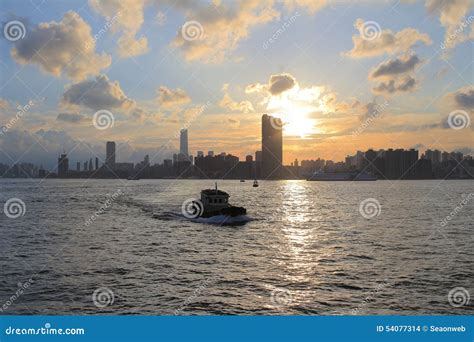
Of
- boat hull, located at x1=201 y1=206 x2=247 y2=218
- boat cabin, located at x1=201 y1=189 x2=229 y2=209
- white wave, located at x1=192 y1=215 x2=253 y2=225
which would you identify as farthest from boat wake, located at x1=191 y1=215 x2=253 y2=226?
boat cabin, located at x1=201 y1=189 x2=229 y2=209

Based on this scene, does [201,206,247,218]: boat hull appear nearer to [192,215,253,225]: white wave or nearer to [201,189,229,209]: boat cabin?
[192,215,253,225]: white wave

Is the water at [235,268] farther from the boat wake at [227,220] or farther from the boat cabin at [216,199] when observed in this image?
the boat cabin at [216,199]

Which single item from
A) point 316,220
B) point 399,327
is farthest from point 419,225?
point 399,327

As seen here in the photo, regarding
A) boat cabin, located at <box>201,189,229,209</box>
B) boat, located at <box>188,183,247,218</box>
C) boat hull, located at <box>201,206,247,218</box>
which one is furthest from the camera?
boat cabin, located at <box>201,189,229,209</box>

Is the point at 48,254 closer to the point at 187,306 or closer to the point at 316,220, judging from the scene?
the point at 187,306

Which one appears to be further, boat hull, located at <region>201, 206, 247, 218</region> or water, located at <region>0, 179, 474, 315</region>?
boat hull, located at <region>201, 206, 247, 218</region>

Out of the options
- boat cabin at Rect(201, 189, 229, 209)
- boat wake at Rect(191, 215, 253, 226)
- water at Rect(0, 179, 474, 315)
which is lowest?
water at Rect(0, 179, 474, 315)

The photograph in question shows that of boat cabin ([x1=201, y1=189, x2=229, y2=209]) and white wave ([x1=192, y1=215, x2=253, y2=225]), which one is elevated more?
boat cabin ([x1=201, y1=189, x2=229, y2=209])

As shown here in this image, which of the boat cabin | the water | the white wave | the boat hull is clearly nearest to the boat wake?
the white wave

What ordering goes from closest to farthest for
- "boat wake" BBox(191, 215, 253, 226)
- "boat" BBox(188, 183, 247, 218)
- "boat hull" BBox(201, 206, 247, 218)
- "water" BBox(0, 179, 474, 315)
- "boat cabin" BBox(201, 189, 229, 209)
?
"water" BBox(0, 179, 474, 315) < "boat wake" BBox(191, 215, 253, 226) < "boat hull" BBox(201, 206, 247, 218) < "boat" BBox(188, 183, 247, 218) < "boat cabin" BBox(201, 189, 229, 209)

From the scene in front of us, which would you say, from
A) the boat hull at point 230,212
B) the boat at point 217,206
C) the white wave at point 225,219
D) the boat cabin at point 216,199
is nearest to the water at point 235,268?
the white wave at point 225,219

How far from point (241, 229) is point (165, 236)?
13.8 m

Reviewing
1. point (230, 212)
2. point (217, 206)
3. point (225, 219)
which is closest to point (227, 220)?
point (225, 219)

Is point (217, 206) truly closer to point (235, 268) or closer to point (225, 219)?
point (225, 219)
